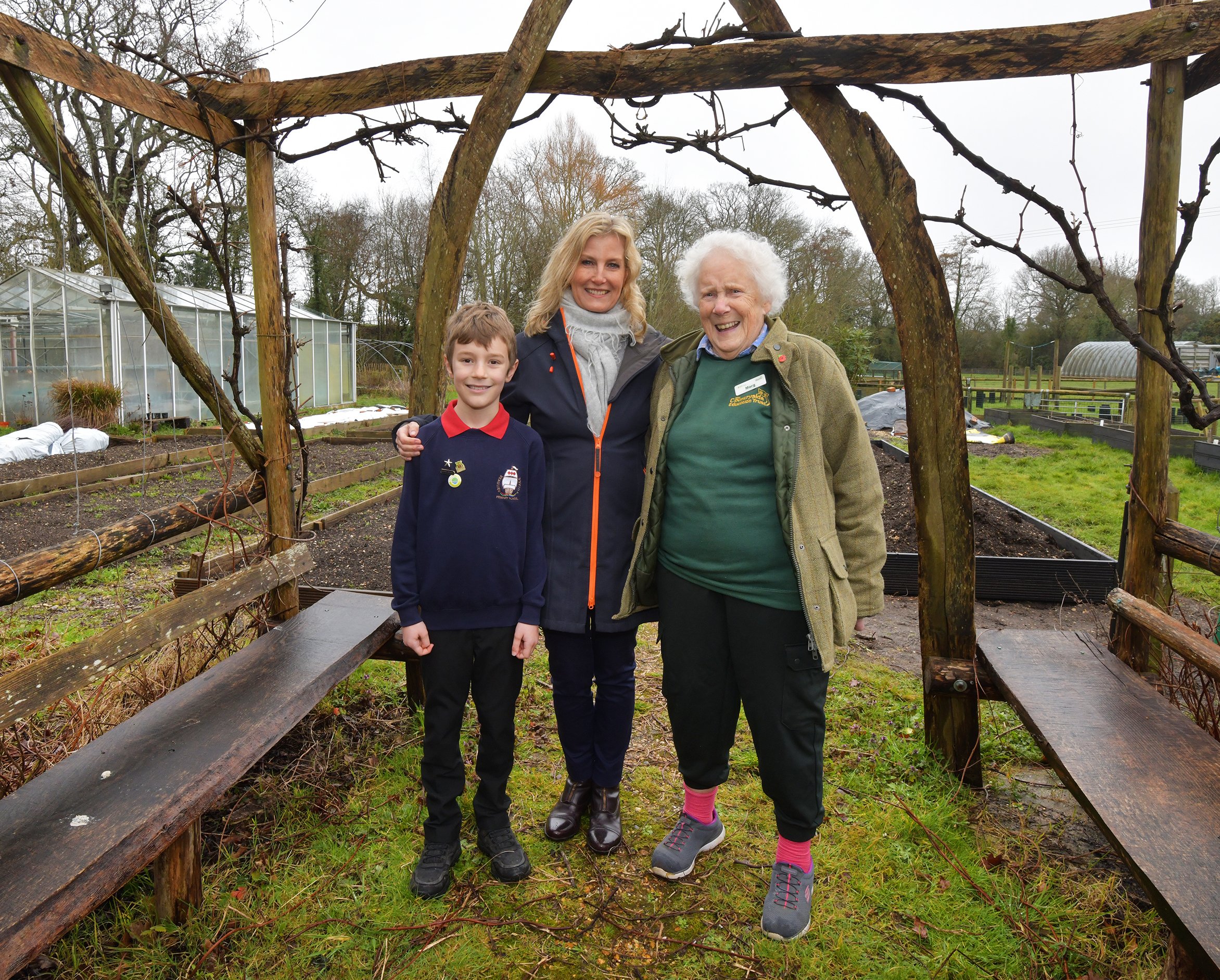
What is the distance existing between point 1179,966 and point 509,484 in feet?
6.83

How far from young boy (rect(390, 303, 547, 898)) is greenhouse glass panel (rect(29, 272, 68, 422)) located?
14.1 metres

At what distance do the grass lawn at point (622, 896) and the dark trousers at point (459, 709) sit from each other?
0.30 m

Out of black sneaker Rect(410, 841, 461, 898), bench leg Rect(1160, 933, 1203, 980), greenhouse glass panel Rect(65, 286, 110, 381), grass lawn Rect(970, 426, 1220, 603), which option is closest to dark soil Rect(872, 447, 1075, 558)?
grass lawn Rect(970, 426, 1220, 603)

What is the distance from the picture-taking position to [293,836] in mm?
2814

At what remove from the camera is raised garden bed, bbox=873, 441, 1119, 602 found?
6258 millimetres

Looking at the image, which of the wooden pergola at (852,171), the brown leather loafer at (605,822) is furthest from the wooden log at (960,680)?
the brown leather loafer at (605,822)

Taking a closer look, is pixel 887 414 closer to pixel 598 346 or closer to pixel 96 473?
pixel 96 473

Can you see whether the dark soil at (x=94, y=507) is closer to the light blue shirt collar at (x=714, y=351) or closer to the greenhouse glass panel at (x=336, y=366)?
the light blue shirt collar at (x=714, y=351)

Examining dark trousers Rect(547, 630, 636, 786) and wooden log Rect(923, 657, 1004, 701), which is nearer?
dark trousers Rect(547, 630, 636, 786)

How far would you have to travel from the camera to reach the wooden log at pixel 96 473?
8.63m

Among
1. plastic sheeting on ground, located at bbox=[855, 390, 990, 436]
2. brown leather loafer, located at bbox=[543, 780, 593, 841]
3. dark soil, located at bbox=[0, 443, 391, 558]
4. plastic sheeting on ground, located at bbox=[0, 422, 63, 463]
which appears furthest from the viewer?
plastic sheeting on ground, located at bbox=[855, 390, 990, 436]

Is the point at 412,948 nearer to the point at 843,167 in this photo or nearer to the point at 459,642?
the point at 459,642

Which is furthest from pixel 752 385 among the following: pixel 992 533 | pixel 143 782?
pixel 992 533

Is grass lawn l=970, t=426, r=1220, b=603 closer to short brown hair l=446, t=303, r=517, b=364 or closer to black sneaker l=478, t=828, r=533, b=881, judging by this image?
black sneaker l=478, t=828, r=533, b=881
